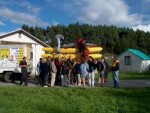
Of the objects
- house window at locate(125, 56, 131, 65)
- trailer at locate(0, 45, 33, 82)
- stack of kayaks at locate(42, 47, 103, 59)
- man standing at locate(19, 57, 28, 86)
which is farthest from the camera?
house window at locate(125, 56, 131, 65)

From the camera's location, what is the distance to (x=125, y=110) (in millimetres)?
15000

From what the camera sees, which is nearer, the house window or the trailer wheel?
the trailer wheel

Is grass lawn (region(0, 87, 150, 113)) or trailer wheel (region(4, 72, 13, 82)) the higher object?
trailer wheel (region(4, 72, 13, 82))

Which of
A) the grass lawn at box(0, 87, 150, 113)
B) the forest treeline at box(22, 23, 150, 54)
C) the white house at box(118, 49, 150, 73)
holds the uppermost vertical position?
the forest treeline at box(22, 23, 150, 54)

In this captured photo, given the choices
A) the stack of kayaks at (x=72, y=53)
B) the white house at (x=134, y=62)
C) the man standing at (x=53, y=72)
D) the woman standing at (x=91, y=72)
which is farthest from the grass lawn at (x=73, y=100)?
the white house at (x=134, y=62)

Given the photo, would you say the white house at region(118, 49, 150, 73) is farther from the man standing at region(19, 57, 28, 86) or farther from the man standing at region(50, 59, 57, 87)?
the man standing at region(19, 57, 28, 86)

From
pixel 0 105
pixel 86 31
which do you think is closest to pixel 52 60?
pixel 0 105

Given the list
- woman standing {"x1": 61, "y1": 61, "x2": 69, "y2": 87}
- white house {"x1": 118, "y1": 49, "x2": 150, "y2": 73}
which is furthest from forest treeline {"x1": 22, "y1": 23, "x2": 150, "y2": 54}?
woman standing {"x1": 61, "y1": 61, "x2": 69, "y2": 87}

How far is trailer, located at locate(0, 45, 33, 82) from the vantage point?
24.3 m

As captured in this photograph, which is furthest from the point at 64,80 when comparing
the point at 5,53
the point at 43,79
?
the point at 5,53

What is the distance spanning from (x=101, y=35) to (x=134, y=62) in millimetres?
61630

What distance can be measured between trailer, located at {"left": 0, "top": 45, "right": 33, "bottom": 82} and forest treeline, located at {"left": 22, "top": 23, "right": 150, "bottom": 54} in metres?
74.7

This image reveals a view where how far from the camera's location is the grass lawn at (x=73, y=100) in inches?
592

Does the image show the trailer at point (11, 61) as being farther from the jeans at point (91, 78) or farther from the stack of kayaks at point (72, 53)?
the jeans at point (91, 78)
